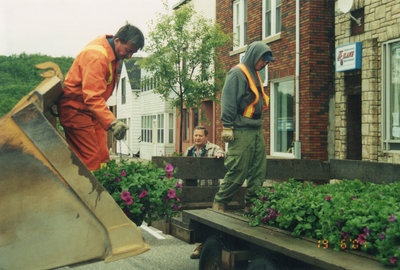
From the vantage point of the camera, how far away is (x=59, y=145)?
10.8 feet

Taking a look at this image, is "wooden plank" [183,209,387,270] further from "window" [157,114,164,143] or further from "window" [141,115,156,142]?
"window" [141,115,156,142]

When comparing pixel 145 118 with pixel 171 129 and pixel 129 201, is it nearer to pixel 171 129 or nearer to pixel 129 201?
pixel 171 129

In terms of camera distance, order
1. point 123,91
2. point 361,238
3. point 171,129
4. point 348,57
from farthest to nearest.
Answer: point 123,91 → point 171,129 → point 348,57 → point 361,238

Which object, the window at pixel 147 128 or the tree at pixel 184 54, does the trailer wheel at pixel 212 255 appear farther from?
the window at pixel 147 128

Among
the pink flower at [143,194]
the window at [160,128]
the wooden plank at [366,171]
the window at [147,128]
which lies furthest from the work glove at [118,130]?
the window at [147,128]

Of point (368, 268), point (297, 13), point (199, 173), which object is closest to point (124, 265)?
point (199, 173)

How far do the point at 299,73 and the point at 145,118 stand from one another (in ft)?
85.2

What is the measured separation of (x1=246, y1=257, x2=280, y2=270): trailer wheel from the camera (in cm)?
360

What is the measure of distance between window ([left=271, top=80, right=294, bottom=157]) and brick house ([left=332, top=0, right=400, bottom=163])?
2.29 metres

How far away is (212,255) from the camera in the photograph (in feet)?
15.2

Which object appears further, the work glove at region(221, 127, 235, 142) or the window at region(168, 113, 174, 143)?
the window at region(168, 113, 174, 143)

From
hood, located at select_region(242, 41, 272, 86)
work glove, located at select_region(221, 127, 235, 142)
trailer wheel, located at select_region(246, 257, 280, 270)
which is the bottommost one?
trailer wheel, located at select_region(246, 257, 280, 270)

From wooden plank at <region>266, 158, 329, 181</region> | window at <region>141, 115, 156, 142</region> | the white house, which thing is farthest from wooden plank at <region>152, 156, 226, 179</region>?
window at <region>141, 115, 156, 142</region>

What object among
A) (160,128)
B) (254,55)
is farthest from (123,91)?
(254,55)
